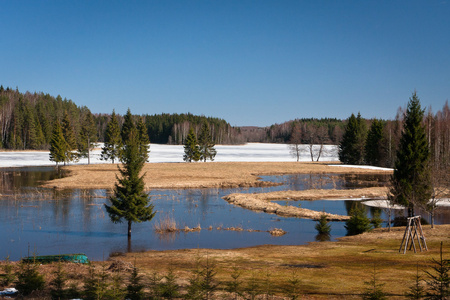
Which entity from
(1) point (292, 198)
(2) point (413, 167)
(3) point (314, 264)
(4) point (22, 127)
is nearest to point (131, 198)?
(3) point (314, 264)

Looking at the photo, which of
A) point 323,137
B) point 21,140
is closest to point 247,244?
point 323,137

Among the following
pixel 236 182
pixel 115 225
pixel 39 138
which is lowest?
pixel 115 225

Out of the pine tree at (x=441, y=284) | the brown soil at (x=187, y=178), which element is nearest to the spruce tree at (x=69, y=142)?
the brown soil at (x=187, y=178)

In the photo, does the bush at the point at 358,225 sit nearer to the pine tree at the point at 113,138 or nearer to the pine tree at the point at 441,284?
the pine tree at the point at 441,284

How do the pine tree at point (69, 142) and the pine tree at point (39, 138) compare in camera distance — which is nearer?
the pine tree at point (69, 142)

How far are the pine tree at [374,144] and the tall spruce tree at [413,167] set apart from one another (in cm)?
5964

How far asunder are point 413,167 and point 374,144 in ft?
209

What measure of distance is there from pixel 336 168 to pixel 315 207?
46276mm

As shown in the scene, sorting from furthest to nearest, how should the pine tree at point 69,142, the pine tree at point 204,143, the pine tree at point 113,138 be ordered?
1. the pine tree at point 204,143
2. the pine tree at point 113,138
3. the pine tree at point 69,142

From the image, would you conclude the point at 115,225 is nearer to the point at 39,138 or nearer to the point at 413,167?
the point at 413,167

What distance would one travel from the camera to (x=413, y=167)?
114ft

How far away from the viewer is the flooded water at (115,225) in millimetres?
27984

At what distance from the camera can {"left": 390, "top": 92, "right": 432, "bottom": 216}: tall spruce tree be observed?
33.9m

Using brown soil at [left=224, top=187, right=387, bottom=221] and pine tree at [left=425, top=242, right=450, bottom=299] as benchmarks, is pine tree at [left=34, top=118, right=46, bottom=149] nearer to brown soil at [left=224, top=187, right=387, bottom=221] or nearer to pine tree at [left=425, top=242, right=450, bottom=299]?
brown soil at [left=224, top=187, right=387, bottom=221]
